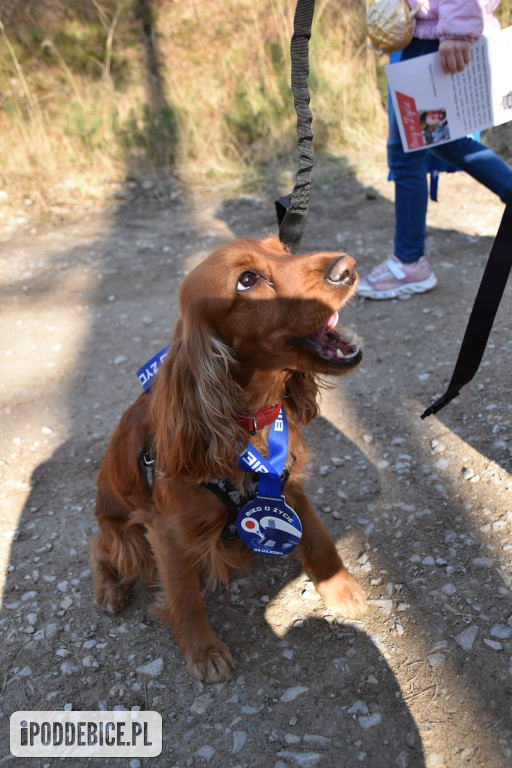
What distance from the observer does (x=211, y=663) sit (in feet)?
7.09

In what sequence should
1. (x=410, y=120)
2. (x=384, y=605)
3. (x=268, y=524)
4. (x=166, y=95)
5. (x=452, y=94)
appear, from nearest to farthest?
(x=268, y=524), (x=384, y=605), (x=452, y=94), (x=410, y=120), (x=166, y=95)

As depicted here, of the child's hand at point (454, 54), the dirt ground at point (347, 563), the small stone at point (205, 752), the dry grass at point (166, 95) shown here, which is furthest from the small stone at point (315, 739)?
the dry grass at point (166, 95)

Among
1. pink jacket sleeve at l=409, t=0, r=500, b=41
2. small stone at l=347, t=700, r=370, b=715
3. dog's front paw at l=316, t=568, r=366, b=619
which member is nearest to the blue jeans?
pink jacket sleeve at l=409, t=0, r=500, b=41

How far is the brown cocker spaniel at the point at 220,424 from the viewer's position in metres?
1.98

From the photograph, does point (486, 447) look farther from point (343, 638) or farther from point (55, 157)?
point (55, 157)

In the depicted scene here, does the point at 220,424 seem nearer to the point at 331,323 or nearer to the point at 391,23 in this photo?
the point at 331,323

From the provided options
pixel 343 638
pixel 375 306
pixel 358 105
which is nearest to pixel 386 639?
pixel 343 638

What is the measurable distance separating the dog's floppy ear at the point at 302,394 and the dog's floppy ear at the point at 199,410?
300mm

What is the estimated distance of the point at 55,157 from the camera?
6.66m

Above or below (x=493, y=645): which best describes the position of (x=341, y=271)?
above

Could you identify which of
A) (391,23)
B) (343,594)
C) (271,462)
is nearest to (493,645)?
(343,594)

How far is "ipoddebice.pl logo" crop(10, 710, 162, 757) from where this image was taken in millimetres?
1985

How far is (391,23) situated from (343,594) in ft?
9.38

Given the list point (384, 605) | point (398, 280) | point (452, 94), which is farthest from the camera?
point (398, 280)
